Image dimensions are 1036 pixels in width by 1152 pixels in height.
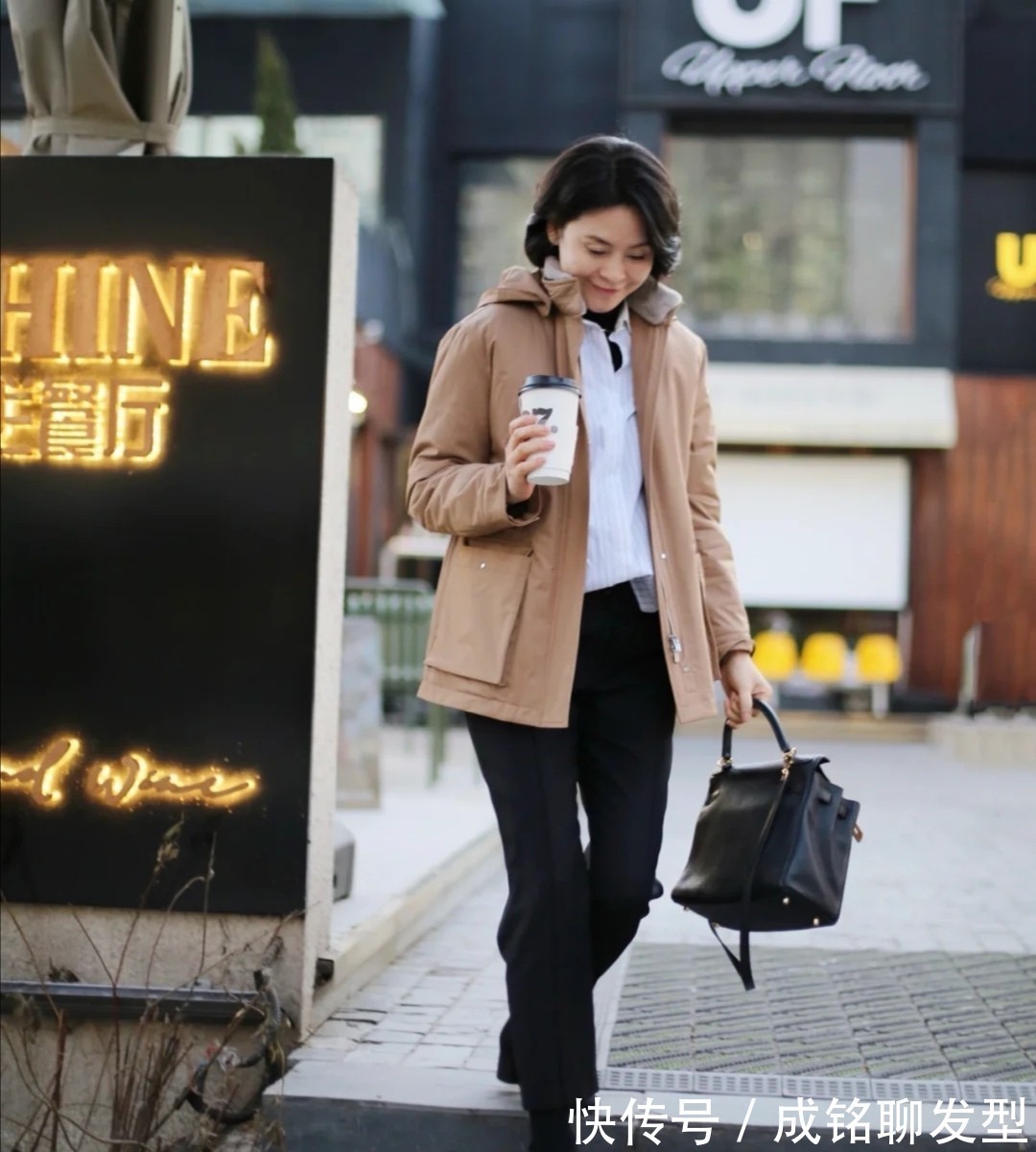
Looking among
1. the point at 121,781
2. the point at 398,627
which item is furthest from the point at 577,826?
the point at 398,627

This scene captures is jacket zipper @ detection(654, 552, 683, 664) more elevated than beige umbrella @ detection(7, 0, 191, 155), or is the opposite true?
beige umbrella @ detection(7, 0, 191, 155)

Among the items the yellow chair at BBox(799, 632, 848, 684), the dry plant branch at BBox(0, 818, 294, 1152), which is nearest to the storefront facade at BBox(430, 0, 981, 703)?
the yellow chair at BBox(799, 632, 848, 684)

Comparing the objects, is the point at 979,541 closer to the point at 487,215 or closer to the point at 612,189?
the point at 487,215

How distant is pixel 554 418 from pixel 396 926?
2446 mm

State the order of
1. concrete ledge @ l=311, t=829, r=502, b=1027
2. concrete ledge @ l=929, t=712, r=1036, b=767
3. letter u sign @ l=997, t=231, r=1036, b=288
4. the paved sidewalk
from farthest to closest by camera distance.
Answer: letter u sign @ l=997, t=231, r=1036, b=288 < concrete ledge @ l=929, t=712, r=1036, b=767 < concrete ledge @ l=311, t=829, r=502, b=1027 < the paved sidewalk

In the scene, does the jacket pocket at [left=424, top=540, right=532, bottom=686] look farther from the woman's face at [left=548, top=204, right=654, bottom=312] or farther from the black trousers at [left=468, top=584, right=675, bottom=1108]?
the woman's face at [left=548, top=204, right=654, bottom=312]

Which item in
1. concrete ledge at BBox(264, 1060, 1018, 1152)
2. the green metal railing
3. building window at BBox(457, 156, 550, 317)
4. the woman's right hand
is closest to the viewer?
the woman's right hand

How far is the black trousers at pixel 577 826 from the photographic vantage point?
9.21 feet

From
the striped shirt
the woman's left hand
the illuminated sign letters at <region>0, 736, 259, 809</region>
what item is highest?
the striped shirt

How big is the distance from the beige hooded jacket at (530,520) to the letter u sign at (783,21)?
1385 centimetres

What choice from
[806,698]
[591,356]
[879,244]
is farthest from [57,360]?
[879,244]

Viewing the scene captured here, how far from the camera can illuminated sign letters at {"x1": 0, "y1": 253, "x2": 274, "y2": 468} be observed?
3588 millimetres

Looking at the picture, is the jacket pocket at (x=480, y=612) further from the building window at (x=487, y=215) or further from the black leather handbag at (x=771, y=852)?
the building window at (x=487, y=215)

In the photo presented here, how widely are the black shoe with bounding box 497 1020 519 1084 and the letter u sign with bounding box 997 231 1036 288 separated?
14911 mm
